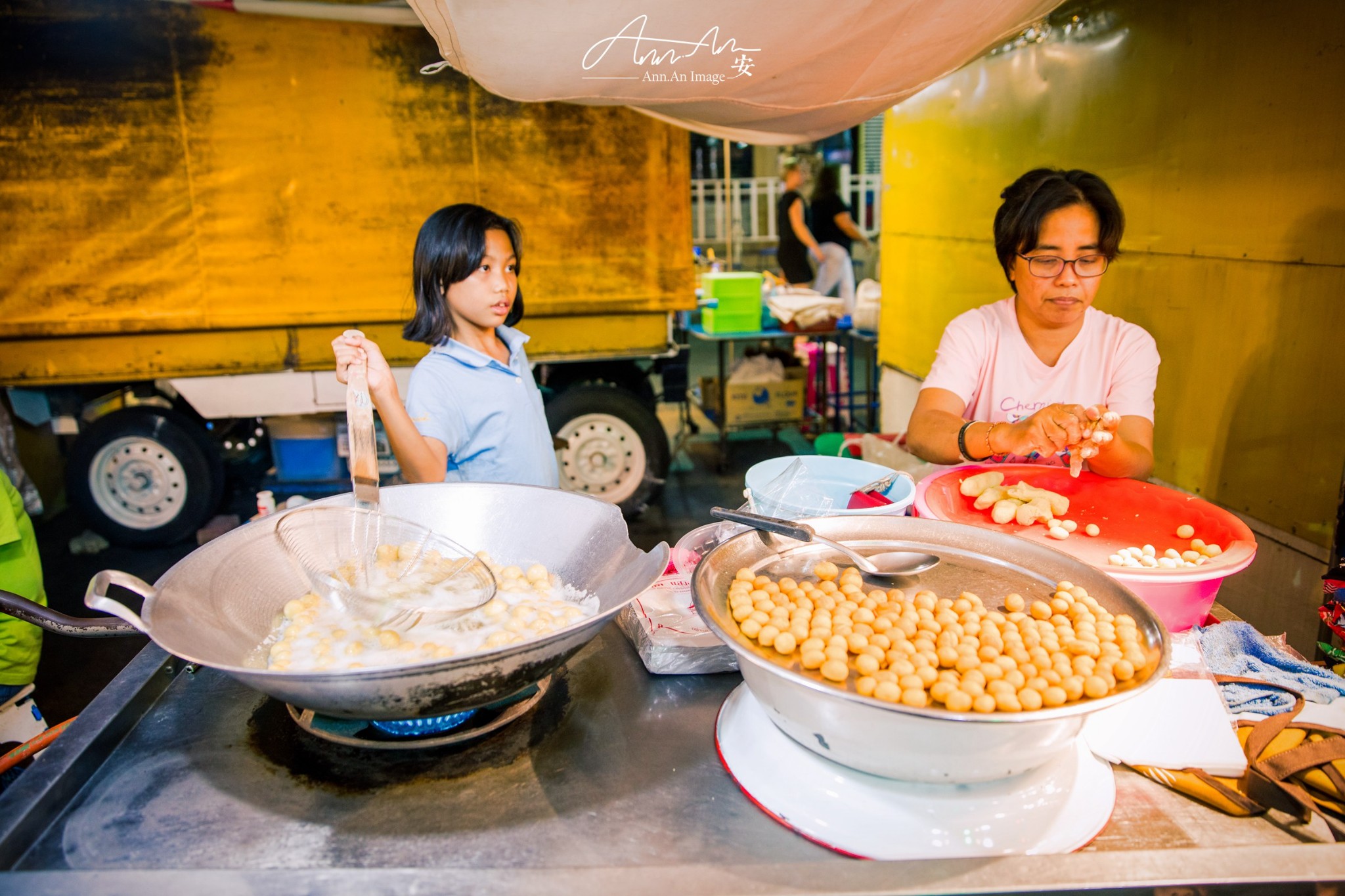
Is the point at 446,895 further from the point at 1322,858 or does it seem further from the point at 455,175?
the point at 455,175

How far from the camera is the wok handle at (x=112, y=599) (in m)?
0.97

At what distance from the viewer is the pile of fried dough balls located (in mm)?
1012

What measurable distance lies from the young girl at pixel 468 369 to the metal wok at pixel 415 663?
1.53 feet

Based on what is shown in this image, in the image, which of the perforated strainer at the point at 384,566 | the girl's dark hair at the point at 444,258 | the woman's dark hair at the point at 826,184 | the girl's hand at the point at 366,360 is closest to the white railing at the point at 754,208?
the woman's dark hair at the point at 826,184

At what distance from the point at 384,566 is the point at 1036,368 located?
174 centimetres

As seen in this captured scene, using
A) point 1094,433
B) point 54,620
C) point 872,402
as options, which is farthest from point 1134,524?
point 872,402

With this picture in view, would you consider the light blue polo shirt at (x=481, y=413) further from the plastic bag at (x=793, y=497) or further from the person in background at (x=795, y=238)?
the person in background at (x=795, y=238)

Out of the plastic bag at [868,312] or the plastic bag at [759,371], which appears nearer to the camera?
the plastic bag at [759,371]

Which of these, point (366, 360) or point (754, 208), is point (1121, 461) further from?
point (754, 208)

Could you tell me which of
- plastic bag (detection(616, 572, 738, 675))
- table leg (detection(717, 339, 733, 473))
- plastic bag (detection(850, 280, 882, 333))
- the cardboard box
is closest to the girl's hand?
plastic bag (detection(616, 572, 738, 675))

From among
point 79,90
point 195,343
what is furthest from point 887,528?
point 79,90

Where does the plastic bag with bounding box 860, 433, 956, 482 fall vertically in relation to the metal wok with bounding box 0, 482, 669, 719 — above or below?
below

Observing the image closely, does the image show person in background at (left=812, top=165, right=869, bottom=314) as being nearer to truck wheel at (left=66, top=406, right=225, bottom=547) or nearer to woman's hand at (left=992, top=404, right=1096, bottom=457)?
truck wheel at (left=66, top=406, right=225, bottom=547)

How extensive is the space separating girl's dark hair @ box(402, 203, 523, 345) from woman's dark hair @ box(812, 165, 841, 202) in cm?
666
